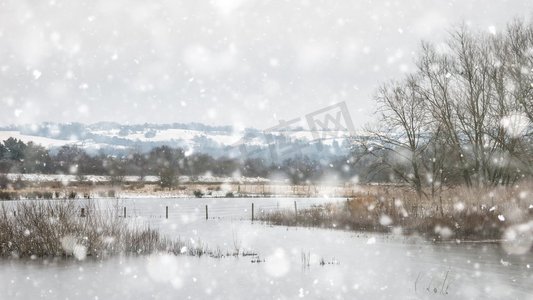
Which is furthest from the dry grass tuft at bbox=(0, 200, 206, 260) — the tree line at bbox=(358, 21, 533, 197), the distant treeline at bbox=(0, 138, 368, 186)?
the distant treeline at bbox=(0, 138, 368, 186)

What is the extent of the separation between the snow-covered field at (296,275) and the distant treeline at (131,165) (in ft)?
203

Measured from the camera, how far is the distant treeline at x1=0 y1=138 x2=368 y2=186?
4439 inches

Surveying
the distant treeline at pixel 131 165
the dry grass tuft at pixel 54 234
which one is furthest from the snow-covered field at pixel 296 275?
the distant treeline at pixel 131 165

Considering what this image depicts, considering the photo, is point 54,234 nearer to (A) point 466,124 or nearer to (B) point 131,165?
(A) point 466,124

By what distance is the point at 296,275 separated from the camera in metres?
14.4

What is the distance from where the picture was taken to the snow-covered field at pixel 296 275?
1227cm

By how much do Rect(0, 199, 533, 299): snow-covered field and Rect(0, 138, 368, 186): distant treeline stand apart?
6185 centimetres

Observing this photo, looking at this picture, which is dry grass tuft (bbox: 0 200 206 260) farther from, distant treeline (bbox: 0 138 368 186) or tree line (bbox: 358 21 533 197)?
distant treeline (bbox: 0 138 368 186)

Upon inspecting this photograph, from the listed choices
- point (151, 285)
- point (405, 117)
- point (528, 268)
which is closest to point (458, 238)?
point (528, 268)

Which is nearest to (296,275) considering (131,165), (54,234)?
(54,234)

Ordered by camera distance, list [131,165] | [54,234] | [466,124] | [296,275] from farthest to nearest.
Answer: [131,165] < [466,124] < [54,234] < [296,275]

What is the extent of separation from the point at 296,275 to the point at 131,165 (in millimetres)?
120356

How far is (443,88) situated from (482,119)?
3223 mm

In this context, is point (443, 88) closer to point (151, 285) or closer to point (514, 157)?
point (514, 157)
